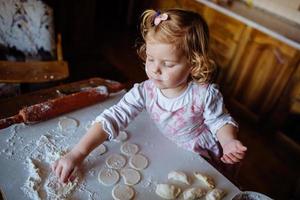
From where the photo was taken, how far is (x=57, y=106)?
950 millimetres

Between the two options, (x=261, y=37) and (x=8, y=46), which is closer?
(x=8, y=46)

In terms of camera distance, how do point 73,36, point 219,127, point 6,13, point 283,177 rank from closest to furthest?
point 219,127 → point 6,13 → point 283,177 → point 73,36

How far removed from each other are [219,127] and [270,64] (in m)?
1.43

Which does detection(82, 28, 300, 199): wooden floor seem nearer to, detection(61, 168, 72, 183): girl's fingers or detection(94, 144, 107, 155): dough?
detection(94, 144, 107, 155): dough

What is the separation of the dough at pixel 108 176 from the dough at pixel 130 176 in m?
0.02

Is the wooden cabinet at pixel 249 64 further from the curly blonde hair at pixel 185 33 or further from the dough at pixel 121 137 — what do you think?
the dough at pixel 121 137

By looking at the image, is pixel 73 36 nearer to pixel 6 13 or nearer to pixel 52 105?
pixel 6 13

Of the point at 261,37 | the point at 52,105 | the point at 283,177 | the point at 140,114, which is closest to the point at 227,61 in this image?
the point at 261,37

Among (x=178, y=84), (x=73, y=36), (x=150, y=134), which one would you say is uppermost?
(x=178, y=84)

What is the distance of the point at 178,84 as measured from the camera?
915mm

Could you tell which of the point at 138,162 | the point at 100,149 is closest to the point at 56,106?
the point at 100,149

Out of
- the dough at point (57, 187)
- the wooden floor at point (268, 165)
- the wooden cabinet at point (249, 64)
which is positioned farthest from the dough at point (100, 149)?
the wooden cabinet at point (249, 64)

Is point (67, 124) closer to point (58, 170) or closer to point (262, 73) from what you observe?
point (58, 170)

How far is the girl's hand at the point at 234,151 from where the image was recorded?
78cm
